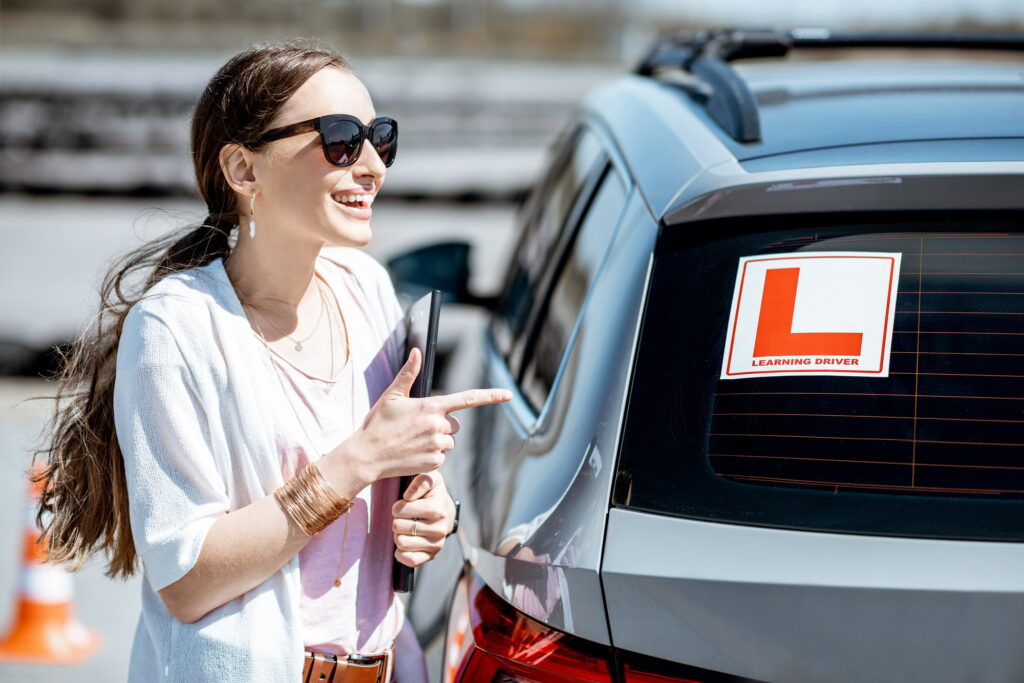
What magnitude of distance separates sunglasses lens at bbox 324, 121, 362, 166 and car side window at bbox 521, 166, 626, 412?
1.74ft

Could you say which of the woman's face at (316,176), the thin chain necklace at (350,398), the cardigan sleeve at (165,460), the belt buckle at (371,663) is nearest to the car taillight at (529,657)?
the belt buckle at (371,663)

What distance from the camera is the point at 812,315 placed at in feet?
5.17

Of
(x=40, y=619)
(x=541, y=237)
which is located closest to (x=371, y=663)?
(x=541, y=237)

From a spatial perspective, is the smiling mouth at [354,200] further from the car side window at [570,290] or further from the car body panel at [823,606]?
the car body panel at [823,606]

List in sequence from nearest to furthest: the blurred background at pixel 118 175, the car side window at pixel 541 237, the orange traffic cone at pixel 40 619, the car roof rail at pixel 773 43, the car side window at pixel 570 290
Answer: the car side window at pixel 570 290, the car side window at pixel 541 237, the car roof rail at pixel 773 43, the orange traffic cone at pixel 40 619, the blurred background at pixel 118 175

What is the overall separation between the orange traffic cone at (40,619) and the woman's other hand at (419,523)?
246cm

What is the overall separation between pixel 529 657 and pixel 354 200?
2.38 feet

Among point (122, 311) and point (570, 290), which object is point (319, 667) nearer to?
point (122, 311)

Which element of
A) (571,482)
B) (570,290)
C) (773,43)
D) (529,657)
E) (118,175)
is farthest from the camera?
(118,175)

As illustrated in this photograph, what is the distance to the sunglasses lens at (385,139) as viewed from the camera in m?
1.68

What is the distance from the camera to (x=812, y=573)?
1370 millimetres

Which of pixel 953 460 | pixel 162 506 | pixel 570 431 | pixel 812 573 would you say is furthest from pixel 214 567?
pixel 953 460

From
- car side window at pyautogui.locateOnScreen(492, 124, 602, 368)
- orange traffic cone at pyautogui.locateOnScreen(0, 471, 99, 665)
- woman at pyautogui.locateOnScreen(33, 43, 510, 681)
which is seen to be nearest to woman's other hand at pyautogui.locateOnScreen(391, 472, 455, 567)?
woman at pyautogui.locateOnScreen(33, 43, 510, 681)

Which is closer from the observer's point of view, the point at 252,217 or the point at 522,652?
the point at 522,652
